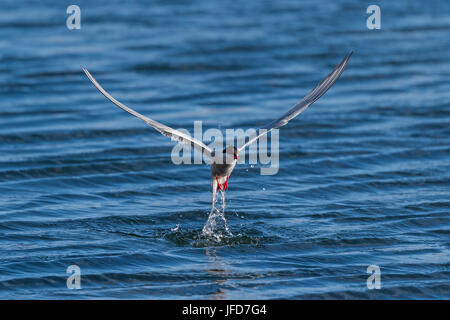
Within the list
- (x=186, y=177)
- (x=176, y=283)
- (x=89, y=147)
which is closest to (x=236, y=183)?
(x=186, y=177)

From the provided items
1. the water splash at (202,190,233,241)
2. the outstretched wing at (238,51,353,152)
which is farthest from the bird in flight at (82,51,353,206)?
the water splash at (202,190,233,241)

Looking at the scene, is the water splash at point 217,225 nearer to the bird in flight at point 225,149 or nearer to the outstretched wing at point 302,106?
the bird in flight at point 225,149

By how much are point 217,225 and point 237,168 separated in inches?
123

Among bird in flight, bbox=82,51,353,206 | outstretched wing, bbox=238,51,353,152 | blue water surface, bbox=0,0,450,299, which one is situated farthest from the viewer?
outstretched wing, bbox=238,51,353,152

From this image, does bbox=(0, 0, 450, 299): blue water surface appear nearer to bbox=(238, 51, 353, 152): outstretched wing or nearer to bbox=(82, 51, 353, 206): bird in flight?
bbox=(82, 51, 353, 206): bird in flight

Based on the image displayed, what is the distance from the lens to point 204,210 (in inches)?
494

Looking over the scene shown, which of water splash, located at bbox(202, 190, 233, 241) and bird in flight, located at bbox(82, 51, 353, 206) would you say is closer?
bird in flight, located at bbox(82, 51, 353, 206)

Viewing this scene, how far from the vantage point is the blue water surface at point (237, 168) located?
10438 millimetres

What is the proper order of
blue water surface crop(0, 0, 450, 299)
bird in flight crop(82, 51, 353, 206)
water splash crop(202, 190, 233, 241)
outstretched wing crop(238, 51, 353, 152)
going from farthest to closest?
water splash crop(202, 190, 233, 241) → outstretched wing crop(238, 51, 353, 152) → blue water surface crop(0, 0, 450, 299) → bird in flight crop(82, 51, 353, 206)

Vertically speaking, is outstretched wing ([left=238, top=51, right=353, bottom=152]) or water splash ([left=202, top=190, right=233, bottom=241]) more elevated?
outstretched wing ([left=238, top=51, right=353, bottom=152])

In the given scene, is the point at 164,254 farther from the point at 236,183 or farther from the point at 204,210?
the point at 236,183

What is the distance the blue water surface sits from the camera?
10.4m

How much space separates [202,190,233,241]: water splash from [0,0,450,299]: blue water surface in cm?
Result: 12
